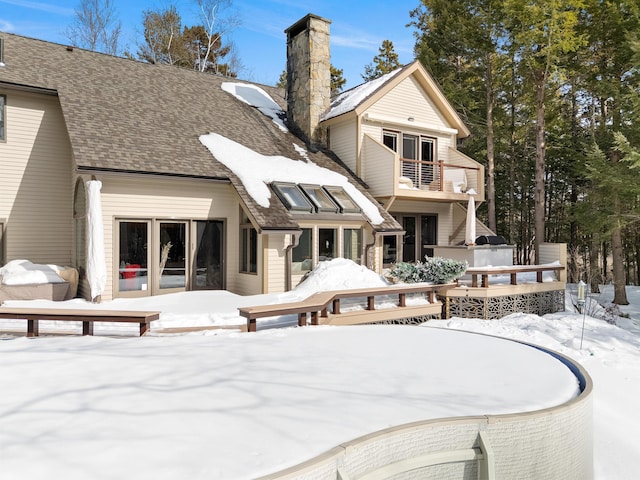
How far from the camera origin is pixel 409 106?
15789 millimetres

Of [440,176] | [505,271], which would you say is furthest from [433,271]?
[440,176]

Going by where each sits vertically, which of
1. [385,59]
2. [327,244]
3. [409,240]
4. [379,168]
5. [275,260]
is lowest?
[275,260]

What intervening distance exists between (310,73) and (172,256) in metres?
8.07

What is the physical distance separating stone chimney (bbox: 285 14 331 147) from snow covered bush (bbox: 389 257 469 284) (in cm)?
628

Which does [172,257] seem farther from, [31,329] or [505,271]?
[505,271]

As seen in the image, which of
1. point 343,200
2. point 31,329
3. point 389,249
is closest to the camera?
point 31,329

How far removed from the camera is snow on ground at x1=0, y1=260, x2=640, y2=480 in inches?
106

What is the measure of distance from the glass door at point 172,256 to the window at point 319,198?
341cm

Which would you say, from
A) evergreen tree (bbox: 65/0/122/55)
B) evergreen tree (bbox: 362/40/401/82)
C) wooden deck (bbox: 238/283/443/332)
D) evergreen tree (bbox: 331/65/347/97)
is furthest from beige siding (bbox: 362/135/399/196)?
evergreen tree (bbox: 65/0/122/55)

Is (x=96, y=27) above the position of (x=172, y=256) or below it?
above

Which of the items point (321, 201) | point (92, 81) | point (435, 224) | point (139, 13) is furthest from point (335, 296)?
point (139, 13)

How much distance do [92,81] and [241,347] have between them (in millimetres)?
11111

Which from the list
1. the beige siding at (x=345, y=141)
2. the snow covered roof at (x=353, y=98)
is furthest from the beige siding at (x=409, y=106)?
the beige siding at (x=345, y=141)

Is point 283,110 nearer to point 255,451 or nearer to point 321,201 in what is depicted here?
point 321,201
